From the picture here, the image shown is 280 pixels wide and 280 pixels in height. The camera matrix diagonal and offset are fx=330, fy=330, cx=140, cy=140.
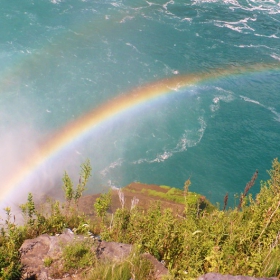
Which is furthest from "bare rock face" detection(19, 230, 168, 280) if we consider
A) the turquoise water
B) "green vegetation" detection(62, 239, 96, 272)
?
the turquoise water

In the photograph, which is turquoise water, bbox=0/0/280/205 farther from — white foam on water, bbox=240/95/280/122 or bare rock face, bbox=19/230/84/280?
bare rock face, bbox=19/230/84/280

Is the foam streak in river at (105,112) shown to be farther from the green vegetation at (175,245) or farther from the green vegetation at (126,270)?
the green vegetation at (126,270)

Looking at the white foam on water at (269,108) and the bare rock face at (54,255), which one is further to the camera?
the white foam on water at (269,108)

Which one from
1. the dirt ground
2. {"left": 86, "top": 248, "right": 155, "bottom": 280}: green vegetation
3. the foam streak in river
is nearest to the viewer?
{"left": 86, "top": 248, "right": 155, "bottom": 280}: green vegetation

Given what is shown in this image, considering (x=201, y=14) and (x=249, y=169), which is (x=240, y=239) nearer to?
(x=249, y=169)

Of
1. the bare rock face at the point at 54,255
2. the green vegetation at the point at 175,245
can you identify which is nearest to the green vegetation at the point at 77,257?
the green vegetation at the point at 175,245

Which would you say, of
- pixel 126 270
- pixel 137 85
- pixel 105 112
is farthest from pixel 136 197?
pixel 126 270

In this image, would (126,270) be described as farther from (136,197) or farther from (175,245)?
(136,197)
